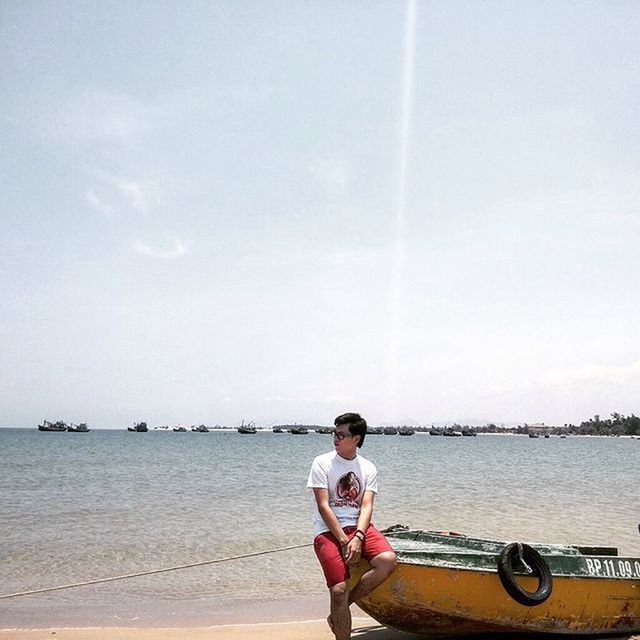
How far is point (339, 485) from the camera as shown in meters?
5.59

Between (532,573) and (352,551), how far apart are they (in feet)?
7.90

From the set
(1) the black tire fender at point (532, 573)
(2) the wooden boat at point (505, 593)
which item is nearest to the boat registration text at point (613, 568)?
(2) the wooden boat at point (505, 593)

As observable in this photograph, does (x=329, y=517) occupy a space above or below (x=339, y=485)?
below

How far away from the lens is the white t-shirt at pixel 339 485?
5.55 metres

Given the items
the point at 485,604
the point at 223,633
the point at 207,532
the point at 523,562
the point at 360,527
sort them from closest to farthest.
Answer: the point at 360,527 < the point at 485,604 < the point at 523,562 < the point at 223,633 < the point at 207,532

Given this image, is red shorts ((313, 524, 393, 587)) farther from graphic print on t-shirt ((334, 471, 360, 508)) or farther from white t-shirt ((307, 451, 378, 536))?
graphic print on t-shirt ((334, 471, 360, 508))

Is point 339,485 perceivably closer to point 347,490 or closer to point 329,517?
point 347,490

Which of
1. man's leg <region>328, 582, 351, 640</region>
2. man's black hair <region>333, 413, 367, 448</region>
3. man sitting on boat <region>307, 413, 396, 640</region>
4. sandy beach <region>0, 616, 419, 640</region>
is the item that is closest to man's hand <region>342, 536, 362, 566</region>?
man sitting on boat <region>307, 413, 396, 640</region>

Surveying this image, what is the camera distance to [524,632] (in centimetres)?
673

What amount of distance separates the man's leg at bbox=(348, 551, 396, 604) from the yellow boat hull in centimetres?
7

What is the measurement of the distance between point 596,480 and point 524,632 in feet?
110

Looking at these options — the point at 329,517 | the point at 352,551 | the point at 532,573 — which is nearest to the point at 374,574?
the point at 352,551

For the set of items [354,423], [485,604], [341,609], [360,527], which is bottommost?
[485,604]

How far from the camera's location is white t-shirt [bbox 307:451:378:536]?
5551mm
